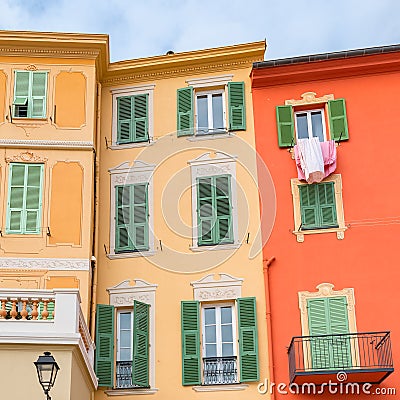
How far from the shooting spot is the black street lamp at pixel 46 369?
1215cm

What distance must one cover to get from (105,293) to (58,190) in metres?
2.60

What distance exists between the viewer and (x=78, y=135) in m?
19.4

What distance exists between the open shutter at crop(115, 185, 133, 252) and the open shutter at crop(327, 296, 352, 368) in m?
4.88

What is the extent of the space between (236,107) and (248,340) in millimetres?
5853

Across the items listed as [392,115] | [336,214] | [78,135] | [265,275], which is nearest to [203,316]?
[265,275]

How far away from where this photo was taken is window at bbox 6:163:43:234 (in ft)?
60.9

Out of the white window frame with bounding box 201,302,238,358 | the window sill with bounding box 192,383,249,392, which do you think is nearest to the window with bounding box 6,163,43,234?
the white window frame with bounding box 201,302,238,358

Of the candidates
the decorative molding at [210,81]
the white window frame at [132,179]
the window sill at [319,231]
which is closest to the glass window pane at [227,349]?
the window sill at [319,231]

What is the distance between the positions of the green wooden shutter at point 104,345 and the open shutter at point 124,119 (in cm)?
443

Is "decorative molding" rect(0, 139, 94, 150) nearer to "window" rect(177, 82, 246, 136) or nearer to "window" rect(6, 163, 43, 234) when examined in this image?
"window" rect(6, 163, 43, 234)

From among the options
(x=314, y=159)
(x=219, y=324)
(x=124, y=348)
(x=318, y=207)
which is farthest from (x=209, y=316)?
(x=314, y=159)

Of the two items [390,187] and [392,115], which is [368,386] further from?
[392,115]

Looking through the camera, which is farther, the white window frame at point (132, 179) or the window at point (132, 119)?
the window at point (132, 119)

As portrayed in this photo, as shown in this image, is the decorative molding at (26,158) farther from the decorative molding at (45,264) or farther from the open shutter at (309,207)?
the open shutter at (309,207)
